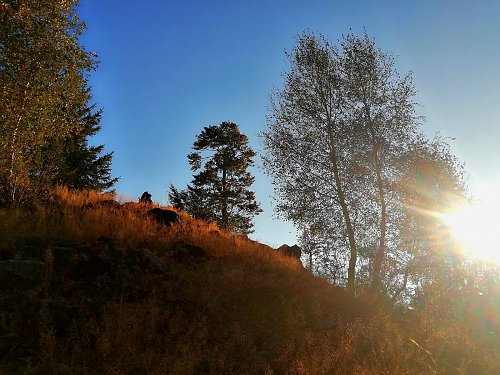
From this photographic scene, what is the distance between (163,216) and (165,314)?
8622mm

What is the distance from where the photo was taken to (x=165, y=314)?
28.9ft

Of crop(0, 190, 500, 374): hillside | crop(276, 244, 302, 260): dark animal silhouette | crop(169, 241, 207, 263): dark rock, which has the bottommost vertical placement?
crop(0, 190, 500, 374): hillside

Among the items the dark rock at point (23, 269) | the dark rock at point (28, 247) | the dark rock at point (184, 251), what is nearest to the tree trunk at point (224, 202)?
the dark rock at point (184, 251)

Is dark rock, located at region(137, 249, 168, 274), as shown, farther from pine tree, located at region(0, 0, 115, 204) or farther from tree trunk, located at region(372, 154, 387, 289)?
tree trunk, located at region(372, 154, 387, 289)

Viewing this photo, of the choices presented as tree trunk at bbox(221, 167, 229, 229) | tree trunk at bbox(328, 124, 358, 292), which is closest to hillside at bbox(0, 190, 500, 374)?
tree trunk at bbox(328, 124, 358, 292)

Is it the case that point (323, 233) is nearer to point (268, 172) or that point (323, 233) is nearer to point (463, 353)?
point (268, 172)

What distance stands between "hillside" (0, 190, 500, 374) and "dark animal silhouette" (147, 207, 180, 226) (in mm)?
2690

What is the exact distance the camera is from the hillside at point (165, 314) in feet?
24.5

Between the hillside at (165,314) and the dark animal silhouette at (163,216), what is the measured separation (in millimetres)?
2690

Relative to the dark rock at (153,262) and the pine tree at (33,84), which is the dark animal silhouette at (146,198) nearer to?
the pine tree at (33,84)

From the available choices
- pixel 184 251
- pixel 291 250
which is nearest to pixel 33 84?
pixel 184 251

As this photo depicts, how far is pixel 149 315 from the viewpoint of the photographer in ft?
28.1

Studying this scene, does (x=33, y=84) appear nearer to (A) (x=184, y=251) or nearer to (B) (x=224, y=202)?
(A) (x=184, y=251)

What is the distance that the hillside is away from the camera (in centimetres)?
748
